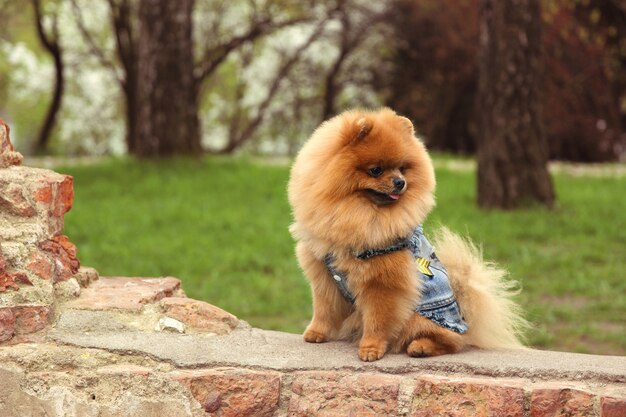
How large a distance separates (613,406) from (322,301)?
1199mm

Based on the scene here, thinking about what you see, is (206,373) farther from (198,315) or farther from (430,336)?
(430,336)

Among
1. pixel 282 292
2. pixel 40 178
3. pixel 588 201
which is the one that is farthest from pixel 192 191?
pixel 40 178

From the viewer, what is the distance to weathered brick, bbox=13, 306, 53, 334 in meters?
3.33

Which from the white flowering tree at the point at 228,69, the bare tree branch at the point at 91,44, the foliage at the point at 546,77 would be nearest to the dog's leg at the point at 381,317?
the foliage at the point at 546,77

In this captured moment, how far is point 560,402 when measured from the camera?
3.07m

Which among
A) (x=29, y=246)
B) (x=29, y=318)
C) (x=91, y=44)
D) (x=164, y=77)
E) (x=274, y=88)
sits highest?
(x=29, y=246)

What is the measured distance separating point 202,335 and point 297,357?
1.46ft

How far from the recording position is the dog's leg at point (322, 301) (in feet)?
11.7

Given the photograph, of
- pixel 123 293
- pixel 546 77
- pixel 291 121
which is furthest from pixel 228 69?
pixel 123 293

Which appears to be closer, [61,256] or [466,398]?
[466,398]

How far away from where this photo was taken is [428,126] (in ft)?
59.4

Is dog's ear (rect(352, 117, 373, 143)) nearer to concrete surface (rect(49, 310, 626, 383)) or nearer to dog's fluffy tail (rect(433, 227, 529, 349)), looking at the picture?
dog's fluffy tail (rect(433, 227, 529, 349))

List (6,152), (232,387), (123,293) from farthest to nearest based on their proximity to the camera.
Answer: (123,293)
(6,152)
(232,387)

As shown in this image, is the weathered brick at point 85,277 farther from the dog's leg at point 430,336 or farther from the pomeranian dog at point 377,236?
the dog's leg at point 430,336
